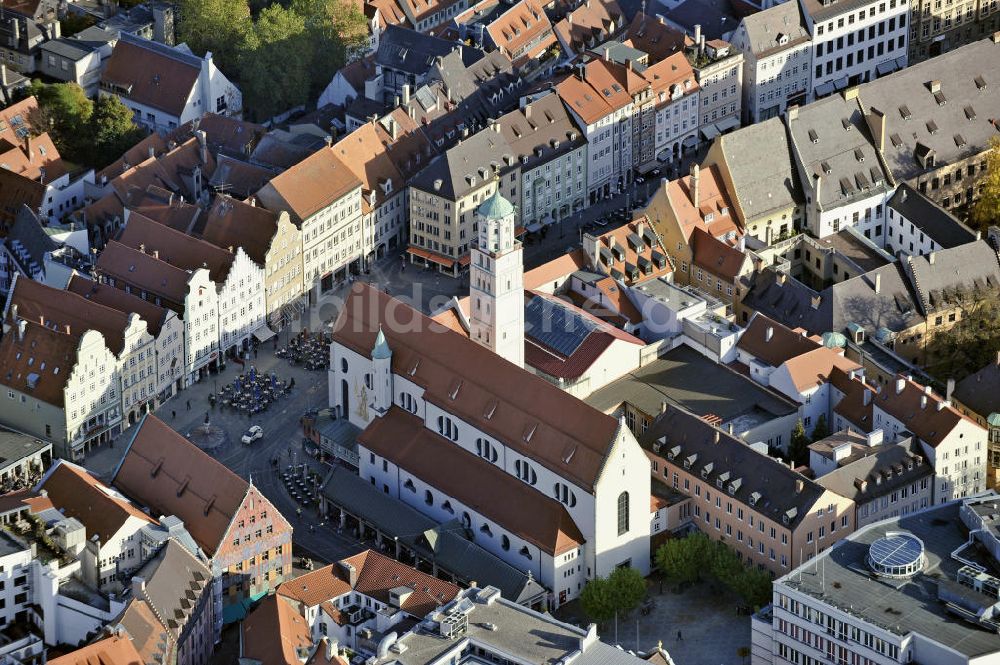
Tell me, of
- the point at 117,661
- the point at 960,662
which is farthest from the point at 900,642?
the point at 117,661

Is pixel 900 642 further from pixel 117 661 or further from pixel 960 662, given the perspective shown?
pixel 117 661

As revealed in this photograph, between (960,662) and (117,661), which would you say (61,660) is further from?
(960,662)

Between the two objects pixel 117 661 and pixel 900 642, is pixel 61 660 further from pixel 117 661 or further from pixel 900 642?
pixel 900 642
